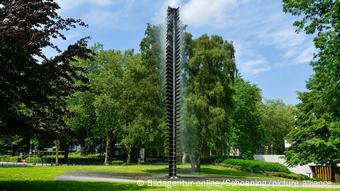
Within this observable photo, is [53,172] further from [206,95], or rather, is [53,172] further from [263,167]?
[263,167]

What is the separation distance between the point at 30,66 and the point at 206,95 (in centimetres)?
2279

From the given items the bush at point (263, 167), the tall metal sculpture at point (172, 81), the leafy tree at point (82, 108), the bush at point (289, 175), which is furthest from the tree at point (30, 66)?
the leafy tree at point (82, 108)

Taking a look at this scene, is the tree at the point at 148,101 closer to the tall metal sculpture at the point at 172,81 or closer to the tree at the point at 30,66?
the tall metal sculpture at the point at 172,81

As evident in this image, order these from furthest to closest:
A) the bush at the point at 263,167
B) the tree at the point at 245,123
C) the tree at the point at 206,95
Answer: the tree at the point at 245,123
the bush at the point at 263,167
the tree at the point at 206,95

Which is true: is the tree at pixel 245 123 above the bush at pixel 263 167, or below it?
above

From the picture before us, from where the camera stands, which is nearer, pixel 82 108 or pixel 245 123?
pixel 82 108

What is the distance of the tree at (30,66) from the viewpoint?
14.0m

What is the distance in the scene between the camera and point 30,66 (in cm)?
1466

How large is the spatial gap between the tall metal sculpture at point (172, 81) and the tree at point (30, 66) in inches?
206

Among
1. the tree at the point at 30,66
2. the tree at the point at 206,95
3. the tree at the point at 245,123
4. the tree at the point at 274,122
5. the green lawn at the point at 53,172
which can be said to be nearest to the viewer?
the tree at the point at 30,66

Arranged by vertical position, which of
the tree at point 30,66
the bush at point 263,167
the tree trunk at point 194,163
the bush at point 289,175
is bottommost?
the bush at point 289,175

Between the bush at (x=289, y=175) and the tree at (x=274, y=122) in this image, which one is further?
the tree at (x=274, y=122)

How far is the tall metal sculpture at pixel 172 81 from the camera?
63.6 feet

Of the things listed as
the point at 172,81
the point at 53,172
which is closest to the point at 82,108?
the point at 53,172
